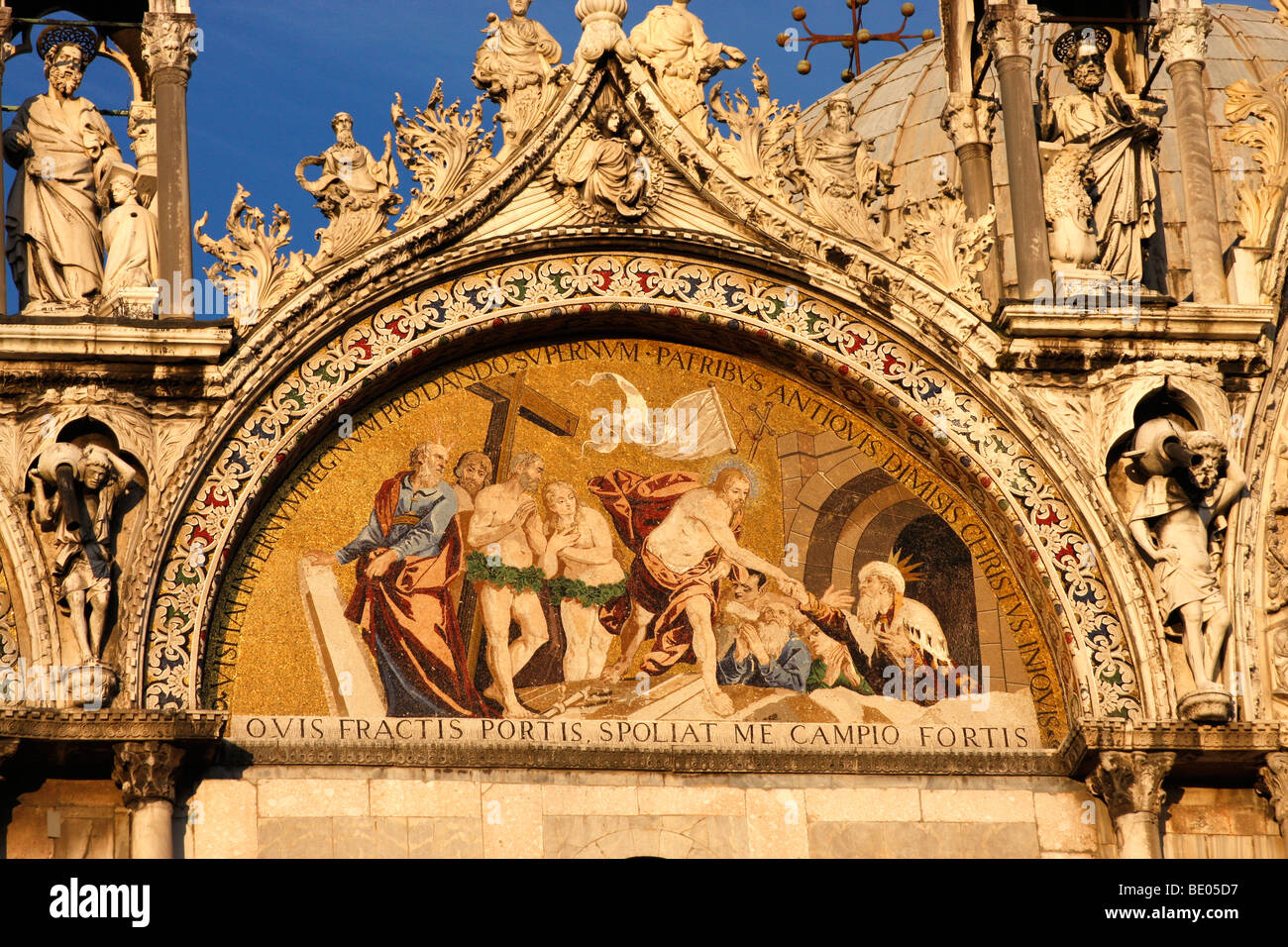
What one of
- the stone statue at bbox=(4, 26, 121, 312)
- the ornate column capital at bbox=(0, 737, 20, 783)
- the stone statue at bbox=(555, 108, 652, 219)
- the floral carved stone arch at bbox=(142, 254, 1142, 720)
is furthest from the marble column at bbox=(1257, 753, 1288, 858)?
the stone statue at bbox=(4, 26, 121, 312)

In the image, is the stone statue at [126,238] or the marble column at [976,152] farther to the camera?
the marble column at [976,152]

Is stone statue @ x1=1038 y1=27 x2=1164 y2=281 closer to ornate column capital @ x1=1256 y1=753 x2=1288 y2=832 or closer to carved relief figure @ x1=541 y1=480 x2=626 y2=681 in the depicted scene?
ornate column capital @ x1=1256 y1=753 x2=1288 y2=832

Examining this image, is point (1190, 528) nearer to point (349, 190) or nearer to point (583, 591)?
point (583, 591)

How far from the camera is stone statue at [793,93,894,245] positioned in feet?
51.8

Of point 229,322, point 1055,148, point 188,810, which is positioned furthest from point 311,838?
point 1055,148

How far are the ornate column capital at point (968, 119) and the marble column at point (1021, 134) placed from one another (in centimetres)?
39

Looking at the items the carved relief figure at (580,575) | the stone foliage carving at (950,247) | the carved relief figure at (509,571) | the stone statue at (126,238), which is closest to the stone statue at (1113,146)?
the stone foliage carving at (950,247)

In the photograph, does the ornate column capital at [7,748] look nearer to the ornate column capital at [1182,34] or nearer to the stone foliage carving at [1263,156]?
the stone foliage carving at [1263,156]

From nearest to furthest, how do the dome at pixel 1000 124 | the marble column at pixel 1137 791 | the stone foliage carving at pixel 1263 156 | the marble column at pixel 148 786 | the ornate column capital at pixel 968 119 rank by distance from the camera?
the marble column at pixel 148 786 → the marble column at pixel 1137 791 → the stone foliage carving at pixel 1263 156 → the ornate column capital at pixel 968 119 → the dome at pixel 1000 124

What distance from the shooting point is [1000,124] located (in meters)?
21.7

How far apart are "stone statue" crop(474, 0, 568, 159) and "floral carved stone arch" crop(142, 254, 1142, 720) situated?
820mm

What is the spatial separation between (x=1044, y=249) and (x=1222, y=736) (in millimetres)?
2951

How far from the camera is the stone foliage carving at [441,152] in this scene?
1551 centimetres
